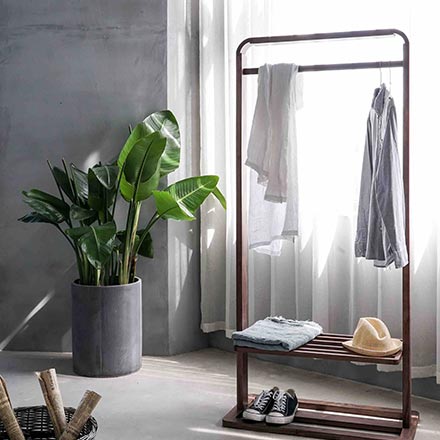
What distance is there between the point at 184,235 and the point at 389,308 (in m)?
1.28

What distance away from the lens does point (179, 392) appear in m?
3.88

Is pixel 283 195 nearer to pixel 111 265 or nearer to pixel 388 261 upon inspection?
pixel 388 261

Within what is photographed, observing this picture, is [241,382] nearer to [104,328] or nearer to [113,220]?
[104,328]

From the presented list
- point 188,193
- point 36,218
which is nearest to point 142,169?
point 188,193

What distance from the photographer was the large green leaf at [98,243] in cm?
371

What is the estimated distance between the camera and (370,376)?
4.01m

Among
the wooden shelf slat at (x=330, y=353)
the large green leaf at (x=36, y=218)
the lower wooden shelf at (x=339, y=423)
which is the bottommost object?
the lower wooden shelf at (x=339, y=423)

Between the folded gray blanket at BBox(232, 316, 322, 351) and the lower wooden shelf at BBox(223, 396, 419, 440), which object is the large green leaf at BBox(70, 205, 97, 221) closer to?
the folded gray blanket at BBox(232, 316, 322, 351)

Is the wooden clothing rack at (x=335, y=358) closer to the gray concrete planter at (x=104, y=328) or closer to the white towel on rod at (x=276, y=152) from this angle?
the white towel on rod at (x=276, y=152)

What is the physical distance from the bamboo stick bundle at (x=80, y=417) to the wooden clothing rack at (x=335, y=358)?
2.95ft

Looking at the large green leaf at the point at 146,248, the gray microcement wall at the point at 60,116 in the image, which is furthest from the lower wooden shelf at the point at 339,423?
the gray microcement wall at the point at 60,116

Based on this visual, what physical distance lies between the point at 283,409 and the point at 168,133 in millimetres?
1550

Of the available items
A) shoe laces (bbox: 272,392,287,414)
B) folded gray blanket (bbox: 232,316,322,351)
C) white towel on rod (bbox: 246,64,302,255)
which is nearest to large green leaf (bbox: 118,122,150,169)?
white towel on rod (bbox: 246,64,302,255)

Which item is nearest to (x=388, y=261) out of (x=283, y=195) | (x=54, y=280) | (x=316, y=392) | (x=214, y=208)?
(x=283, y=195)
